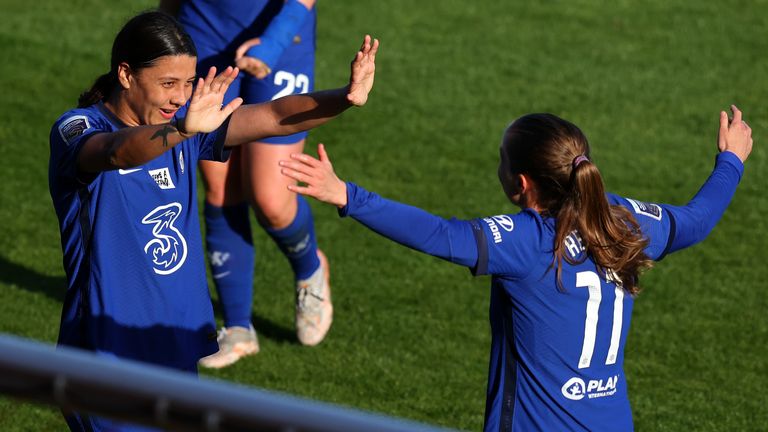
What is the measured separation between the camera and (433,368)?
5574mm

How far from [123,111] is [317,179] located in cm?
74

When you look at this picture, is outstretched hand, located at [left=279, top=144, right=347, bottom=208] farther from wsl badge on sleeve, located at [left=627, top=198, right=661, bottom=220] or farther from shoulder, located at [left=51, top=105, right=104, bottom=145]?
wsl badge on sleeve, located at [left=627, top=198, right=661, bottom=220]

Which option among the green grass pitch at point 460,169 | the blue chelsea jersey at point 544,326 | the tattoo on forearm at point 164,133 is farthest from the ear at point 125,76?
the green grass pitch at point 460,169

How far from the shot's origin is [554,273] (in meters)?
3.26

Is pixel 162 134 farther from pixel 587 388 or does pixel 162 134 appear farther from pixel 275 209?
pixel 275 209

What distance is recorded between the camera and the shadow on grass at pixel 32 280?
6148mm

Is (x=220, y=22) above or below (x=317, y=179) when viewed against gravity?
above

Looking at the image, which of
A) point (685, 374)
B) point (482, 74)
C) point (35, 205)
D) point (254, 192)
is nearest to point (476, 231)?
point (254, 192)

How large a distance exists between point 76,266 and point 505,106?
6.15 meters

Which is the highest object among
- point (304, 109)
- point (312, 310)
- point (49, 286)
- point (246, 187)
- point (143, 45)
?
point (143, 45)

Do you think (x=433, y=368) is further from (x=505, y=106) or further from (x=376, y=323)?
(x=505, y=106)

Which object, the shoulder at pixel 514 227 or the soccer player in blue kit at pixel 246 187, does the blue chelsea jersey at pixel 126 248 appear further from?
the soccer player in blue kit at pixel 246 187

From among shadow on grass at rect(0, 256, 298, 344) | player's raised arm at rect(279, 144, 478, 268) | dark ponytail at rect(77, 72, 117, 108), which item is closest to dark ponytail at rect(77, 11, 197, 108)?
dark ponytail at rect(77, 72, 117, 108)

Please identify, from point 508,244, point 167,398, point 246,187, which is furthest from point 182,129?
point 246,187
